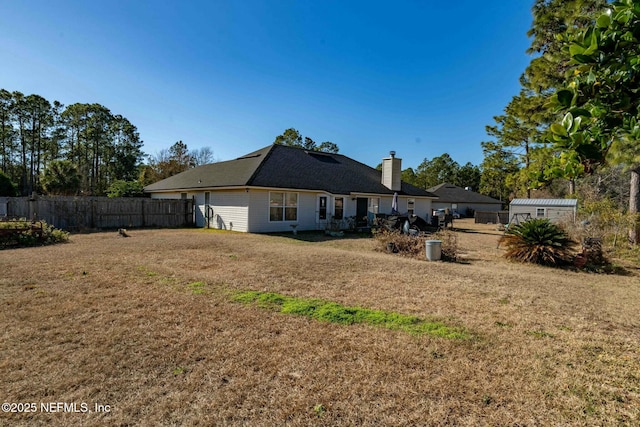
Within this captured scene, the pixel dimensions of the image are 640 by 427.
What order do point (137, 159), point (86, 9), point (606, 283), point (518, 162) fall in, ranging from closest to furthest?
1. point (606, 283)
2. point (86, 9)
3. point (518, 162)
4. point (137, 159)

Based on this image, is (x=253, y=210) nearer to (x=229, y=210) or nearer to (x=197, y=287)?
(x=229, y=210)

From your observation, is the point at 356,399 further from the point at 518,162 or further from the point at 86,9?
the point at 518,162

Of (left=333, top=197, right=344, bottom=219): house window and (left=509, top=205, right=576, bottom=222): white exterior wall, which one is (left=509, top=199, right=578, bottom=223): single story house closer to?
(left=509, top=205, right=576, bottom=222): white exterior wall

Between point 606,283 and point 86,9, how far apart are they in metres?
16.2

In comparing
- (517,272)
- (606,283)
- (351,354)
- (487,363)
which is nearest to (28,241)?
(351,354)

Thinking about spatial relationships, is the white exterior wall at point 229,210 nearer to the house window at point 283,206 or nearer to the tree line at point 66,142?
the house window at point 283,206

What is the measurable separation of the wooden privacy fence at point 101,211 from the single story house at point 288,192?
4.78 feet

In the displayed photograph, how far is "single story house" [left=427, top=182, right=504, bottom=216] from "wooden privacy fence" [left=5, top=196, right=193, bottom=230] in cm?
3362

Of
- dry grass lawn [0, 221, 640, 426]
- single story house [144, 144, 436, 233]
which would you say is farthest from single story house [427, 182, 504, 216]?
dry grass lawn [0, 221, 640, 426]

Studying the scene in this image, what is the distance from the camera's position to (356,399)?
2.89 m

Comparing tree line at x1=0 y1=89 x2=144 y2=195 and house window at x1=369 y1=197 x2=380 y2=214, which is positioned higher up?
tree line at x1=0 y1=89 x2=144 y2=195

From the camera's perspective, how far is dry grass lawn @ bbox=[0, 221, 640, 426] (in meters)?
2.74

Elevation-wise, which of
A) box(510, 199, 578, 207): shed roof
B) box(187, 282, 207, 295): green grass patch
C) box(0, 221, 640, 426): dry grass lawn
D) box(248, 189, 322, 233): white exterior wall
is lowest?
box(0, 221, 640, 426): dry grass lawn

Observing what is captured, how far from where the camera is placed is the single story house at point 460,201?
43500mm
